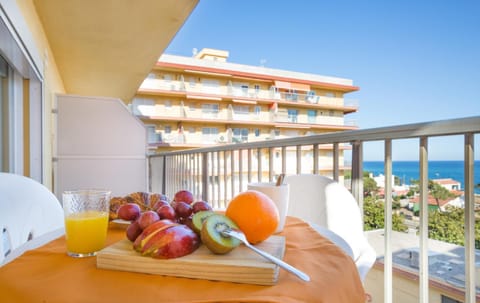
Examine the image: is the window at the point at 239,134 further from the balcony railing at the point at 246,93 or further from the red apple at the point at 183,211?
the red apple at the point at 183,211

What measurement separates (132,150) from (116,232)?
3.43 metres

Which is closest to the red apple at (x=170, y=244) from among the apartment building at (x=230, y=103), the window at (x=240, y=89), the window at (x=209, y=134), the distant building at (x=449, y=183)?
the distant building at (x=449, y=183)

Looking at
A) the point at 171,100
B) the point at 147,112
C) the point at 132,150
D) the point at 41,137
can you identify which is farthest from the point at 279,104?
the point at 41,137

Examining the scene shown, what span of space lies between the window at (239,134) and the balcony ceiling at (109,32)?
Result: 16.3 m

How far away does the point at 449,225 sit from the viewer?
4.51 ft

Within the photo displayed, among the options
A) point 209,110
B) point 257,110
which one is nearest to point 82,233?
point 209,110

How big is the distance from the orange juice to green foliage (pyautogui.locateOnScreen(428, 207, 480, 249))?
140 cm

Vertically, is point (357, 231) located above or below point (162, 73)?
below

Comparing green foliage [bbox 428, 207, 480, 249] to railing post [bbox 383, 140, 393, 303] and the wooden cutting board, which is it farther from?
the wooden cutting board

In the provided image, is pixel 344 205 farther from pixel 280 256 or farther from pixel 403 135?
pixel 280 256

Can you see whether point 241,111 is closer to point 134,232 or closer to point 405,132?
point 405,132

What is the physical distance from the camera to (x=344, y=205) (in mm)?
1483

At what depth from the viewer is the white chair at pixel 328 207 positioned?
1.46 m

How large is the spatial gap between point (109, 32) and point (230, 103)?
60.3ft
